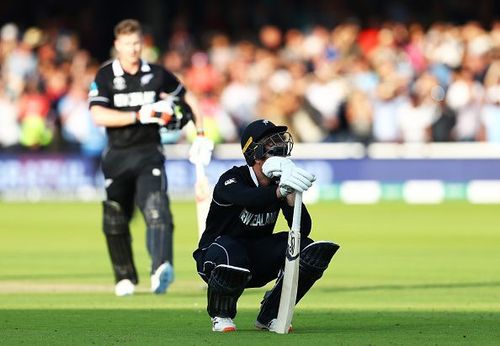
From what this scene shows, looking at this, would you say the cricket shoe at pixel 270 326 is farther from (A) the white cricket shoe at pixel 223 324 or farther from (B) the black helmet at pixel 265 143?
(B) the black helmet at pixel 265 143

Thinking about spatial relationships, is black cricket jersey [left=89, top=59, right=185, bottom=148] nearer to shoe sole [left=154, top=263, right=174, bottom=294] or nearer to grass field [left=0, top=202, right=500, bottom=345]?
shoe sole [left=154, top=263, right=174, bottom=294]

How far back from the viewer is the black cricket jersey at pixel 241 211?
24.8 feet

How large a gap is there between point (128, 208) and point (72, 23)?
17.2 m

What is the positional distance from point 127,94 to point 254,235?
3.36 m

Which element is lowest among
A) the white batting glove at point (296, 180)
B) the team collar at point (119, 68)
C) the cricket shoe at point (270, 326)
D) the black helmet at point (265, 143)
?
the cricket shoe at point (270, 326)

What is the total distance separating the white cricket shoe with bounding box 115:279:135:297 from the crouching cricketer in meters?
2.92

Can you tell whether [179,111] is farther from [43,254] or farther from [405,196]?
[405,196]

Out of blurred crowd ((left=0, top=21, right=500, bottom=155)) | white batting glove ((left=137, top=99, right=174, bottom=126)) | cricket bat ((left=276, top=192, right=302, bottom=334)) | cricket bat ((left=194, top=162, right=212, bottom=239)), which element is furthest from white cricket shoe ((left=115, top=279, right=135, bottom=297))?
blurred crowd ((left=0, top=21, right=500, bottom=155))

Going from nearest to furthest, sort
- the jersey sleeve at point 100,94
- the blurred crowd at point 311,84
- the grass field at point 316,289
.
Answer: the grass field at point 316,289 < the jersey sleeve at point 100,94 < the blurred crowd at point 311,84

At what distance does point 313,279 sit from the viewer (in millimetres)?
7688

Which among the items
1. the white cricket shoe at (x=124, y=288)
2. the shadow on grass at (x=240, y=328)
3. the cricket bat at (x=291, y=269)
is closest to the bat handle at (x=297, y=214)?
the cricket bat at (x=291, y=269)

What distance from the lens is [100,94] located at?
430 inches

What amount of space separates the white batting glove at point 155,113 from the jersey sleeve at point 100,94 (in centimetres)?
32

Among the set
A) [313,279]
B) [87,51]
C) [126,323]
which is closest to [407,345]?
[313,279]
